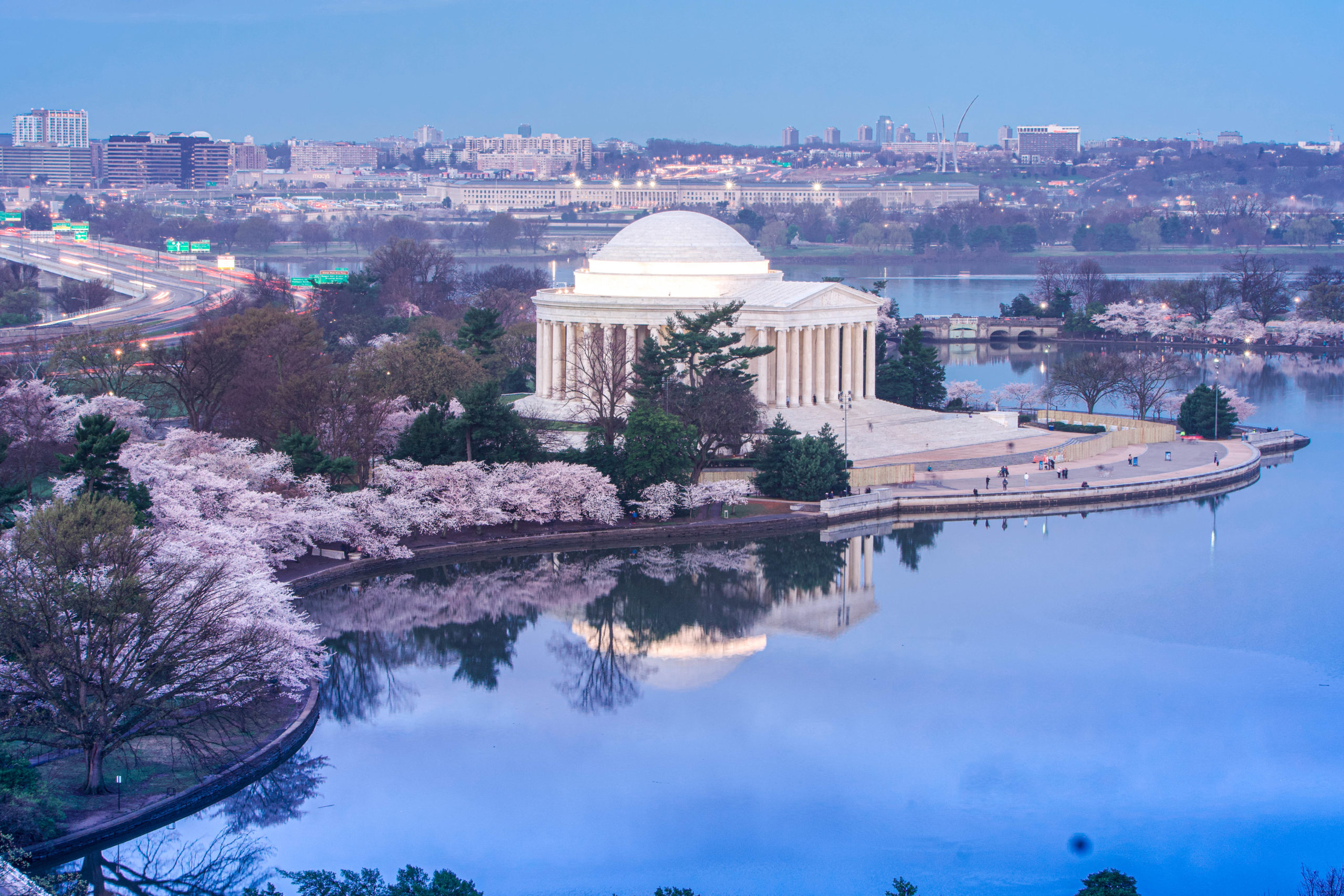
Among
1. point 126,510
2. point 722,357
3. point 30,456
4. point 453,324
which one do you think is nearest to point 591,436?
point 722,357

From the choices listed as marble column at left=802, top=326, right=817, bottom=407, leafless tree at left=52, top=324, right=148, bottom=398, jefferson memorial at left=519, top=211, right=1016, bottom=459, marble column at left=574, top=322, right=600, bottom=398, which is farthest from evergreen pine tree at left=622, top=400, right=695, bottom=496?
leafless tree at left=52, top=324, right=148, bottom=398

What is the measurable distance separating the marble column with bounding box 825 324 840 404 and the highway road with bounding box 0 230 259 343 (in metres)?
37.4

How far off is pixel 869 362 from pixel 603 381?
48.3 ft

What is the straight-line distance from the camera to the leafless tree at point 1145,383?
69375 mm

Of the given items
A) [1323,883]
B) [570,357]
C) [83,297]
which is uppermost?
[83,297]

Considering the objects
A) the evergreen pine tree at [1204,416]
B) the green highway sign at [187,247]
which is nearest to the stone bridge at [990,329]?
the evergreen pine tree at [1204,416]

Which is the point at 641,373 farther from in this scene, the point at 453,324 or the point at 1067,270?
the point at 1067,270

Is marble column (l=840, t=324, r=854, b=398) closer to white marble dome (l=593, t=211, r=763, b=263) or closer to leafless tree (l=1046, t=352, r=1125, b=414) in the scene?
white marble dome (l=593, t=211, r=763, b=263)

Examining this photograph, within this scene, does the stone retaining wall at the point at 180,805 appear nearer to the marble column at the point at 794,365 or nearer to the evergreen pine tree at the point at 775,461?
the evergreen pine tree at the point at 775,461

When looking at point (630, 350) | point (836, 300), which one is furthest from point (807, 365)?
point (630, 350)

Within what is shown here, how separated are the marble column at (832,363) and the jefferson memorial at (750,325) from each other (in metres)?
0.04

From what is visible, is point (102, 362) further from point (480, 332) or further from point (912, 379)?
point (912, 379)

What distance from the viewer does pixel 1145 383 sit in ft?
228

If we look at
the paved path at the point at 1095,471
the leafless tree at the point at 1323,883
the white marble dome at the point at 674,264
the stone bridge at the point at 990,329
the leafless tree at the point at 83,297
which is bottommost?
the leafless tree at the point at 1323,883
